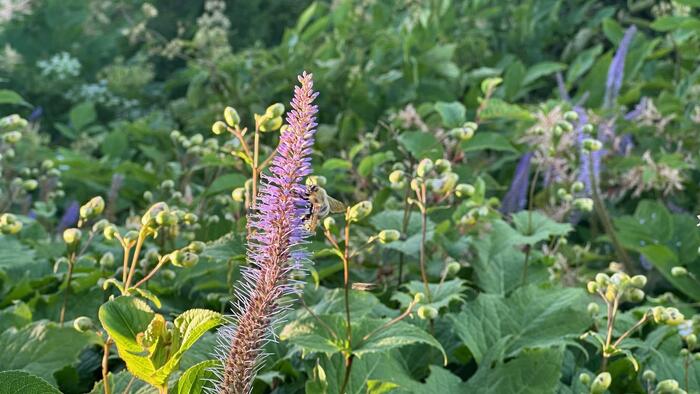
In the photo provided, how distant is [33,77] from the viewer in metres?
5.50

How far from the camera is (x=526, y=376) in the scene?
56.8 inches

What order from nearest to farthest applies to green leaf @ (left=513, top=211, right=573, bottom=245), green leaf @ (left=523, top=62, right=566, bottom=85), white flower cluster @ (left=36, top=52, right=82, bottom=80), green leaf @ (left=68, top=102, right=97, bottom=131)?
green leaf @ (left=513, top=211, right=573, bottom=245) < green leaf @ (left=523, top=62, right=566, bottom=85) < green leaf @ (left=68, top=102, right=97, bottom=131) < white flower cluster @ (left=36, top=52, right=82, bottom=80)

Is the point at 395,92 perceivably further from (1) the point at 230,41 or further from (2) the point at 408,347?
(1) the point at 230,41

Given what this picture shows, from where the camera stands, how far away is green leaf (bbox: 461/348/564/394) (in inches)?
55.9

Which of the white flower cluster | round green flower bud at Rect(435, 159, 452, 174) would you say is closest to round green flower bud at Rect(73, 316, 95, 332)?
round green flower bud at Rect(435, 159, 452, 174)

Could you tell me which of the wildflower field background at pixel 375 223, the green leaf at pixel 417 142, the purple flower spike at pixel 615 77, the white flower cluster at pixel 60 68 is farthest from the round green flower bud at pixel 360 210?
the white flower cluster at pixel 60 68

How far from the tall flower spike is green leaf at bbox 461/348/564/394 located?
621mm

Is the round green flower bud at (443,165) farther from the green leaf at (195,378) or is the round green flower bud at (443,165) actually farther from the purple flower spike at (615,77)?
the purple flower spike at (615,77)

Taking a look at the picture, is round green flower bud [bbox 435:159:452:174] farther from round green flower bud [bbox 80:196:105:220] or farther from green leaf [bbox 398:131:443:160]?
round green flower bud [bbox 80:196:105:220]

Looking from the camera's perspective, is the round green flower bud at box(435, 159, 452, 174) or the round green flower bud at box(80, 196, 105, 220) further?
the round green flower bud at box(435, 159, 452, 174)

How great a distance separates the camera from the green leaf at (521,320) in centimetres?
159

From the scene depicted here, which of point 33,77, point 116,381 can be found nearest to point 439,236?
point 116,381

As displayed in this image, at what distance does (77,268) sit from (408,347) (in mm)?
745

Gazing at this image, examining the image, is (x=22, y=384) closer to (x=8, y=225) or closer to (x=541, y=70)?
(x=8, y=225)
